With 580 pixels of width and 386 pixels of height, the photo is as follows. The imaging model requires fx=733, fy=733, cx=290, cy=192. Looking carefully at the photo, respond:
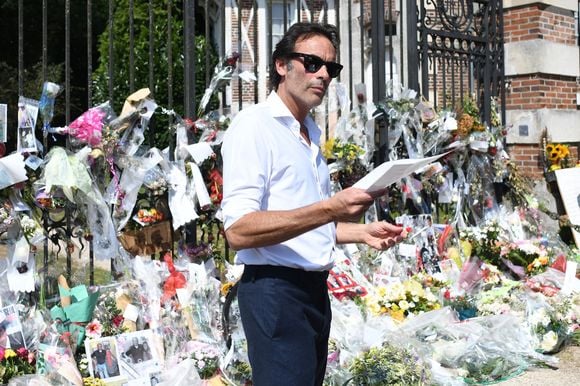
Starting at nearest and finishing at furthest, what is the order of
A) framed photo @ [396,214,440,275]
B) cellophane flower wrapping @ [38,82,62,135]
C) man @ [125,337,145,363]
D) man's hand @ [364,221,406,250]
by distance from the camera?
1. man's hand @ [364,221,406,250]
2. man @ [125,337,145,363]
3. cellophane flower wrapping @ [38,82,62,135]
4. framed photo @ [396,214,440,275]

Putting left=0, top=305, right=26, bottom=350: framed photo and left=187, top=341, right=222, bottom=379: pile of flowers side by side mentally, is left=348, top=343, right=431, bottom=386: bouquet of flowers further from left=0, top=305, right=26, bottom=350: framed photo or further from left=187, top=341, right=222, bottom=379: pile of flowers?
left=0, top=305, right=26, bottom=350: framed photo

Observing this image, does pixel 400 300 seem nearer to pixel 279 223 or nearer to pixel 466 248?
pixel 466 248

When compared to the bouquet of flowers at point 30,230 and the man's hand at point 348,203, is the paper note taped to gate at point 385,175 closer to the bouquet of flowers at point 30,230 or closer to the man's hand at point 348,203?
the man's hand at point 348,203

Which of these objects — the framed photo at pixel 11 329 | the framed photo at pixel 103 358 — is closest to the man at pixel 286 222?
the framed photo at pixel 103 358

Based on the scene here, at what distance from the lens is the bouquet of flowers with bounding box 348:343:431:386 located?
3.99 metres

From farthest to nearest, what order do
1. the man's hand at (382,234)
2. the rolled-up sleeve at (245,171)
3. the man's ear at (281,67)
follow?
the man's ear at (281,67)
the man's hand at (382,234)
the rolled-up sleeve at (245,171)

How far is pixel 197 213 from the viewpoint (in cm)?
504

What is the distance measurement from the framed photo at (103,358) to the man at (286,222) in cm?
184

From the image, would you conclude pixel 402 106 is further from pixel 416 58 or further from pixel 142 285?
pixel 142 285

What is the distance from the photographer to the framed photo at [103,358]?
402cm

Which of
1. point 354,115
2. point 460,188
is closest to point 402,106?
point 354,115

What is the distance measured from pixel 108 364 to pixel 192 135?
172 centimetres

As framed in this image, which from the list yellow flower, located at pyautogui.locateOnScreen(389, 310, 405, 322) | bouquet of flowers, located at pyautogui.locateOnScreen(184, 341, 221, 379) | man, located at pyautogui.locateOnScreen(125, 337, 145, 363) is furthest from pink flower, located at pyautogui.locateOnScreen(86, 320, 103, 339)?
yellow flower, located at pyautogui.locateOnScreen(389, 310, 405, 322)

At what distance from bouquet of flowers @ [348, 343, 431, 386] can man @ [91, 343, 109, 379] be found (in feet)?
4.45
